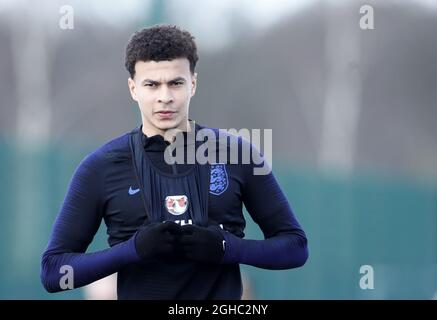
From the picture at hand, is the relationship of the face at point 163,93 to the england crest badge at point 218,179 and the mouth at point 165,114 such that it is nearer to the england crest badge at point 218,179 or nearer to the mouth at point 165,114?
the mouth at point 165,114

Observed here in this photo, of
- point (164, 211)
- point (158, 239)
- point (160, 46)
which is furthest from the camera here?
point (160, 46)

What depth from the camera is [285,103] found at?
6.04 metres

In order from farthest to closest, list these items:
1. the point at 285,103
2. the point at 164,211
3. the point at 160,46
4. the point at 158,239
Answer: the point at 285,103 < the point at 160,46 < the point at 164,211 < the point at 158,239

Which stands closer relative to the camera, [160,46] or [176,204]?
[176,204]

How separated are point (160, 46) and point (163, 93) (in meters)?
0.18

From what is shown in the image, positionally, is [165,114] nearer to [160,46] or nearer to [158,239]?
[160,46]

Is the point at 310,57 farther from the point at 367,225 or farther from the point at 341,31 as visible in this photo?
the point at 367,225

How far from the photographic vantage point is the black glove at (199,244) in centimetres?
255

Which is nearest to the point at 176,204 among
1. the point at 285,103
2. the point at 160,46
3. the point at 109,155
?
the point at 109,155

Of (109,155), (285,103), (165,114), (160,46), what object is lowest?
(109,155)

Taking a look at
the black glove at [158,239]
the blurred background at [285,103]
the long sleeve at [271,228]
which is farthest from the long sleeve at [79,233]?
the blurred background at [285,103]

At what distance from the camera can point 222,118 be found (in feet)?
19.6
